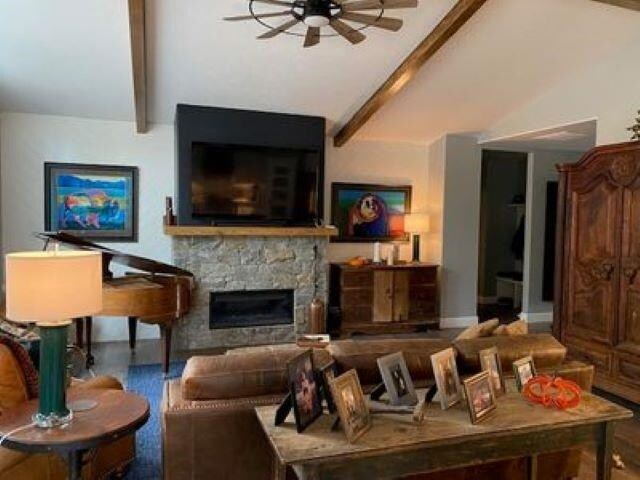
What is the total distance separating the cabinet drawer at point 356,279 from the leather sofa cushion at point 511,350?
3.36 metres

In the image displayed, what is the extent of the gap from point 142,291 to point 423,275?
140 inches

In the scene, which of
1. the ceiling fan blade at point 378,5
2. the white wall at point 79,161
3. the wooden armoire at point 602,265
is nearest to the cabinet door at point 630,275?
the wooden armoire at point 602,265

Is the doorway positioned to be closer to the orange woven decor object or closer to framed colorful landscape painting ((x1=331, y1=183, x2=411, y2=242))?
framed colorful landscape painting ((x1=331, y1=183, x2=411, y2=242))

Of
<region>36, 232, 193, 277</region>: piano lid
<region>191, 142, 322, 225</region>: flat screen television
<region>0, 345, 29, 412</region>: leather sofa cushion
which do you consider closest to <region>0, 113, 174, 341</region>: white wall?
<region>191, 142, 322, 225</region>: flat screen television

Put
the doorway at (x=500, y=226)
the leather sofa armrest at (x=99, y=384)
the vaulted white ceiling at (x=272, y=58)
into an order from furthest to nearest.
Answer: the doorway at (x=500, y=226), the vaulted white ceiling at (x=272, y=58), the leather sofa armrest at (x=99, y=384)

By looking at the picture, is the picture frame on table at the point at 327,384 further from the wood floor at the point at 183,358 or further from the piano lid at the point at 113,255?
the piano lid at the point at 113,255

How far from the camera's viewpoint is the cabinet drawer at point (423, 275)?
624 cm

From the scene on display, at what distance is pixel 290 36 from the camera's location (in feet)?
14.2

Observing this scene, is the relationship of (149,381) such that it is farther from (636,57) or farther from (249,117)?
(636,57)

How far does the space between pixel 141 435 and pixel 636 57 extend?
Answer: 500 centimetres

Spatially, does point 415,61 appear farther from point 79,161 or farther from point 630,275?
point 79,161

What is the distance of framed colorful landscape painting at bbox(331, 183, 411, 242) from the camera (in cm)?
643

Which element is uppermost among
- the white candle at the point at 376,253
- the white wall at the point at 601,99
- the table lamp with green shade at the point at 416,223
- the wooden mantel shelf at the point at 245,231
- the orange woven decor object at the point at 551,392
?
the white wall at the point at 601,99

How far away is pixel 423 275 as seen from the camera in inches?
248
